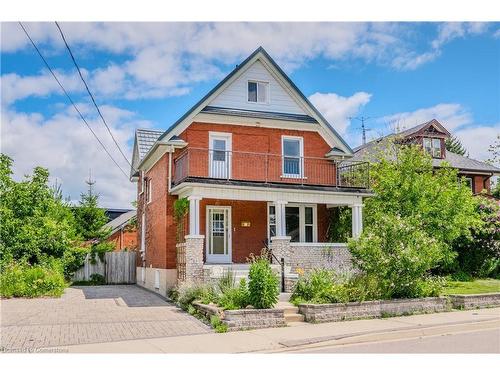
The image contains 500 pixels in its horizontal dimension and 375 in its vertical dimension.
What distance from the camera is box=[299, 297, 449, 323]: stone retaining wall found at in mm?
12945

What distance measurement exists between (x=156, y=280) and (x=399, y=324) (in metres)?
10.4

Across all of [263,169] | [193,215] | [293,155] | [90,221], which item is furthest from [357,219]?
[90,221]

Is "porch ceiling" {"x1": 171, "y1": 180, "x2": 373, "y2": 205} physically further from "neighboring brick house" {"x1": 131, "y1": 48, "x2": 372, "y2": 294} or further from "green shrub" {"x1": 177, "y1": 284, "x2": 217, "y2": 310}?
"green shrub" {"x1": 177, "y1": 284, "x2": 217, "y2": 310}

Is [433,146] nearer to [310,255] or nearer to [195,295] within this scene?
[310,255]

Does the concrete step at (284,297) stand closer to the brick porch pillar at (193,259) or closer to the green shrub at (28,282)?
the brick porch pillar at (193,259)

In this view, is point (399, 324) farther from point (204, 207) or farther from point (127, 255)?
point (127, 255)

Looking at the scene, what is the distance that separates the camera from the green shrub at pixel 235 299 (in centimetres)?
1283

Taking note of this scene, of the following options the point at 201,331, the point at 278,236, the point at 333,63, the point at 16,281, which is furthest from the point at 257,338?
the point at 16,281

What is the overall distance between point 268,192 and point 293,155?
10.7ft

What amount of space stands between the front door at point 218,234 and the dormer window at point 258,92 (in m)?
4.35

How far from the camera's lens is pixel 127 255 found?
26.1 m

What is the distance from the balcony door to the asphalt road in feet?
30.9

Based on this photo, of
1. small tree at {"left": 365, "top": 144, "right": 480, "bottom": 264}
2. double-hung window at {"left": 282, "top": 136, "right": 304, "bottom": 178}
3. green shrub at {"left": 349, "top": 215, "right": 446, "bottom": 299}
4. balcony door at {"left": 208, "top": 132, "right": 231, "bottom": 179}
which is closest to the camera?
green shrub at {"left": 349, "top": 215, "right": 446, "bottom": 299}

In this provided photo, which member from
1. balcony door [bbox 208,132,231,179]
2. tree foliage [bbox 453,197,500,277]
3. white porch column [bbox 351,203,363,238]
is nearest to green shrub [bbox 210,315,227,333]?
balcony door [bbox 208,132,231,179]
